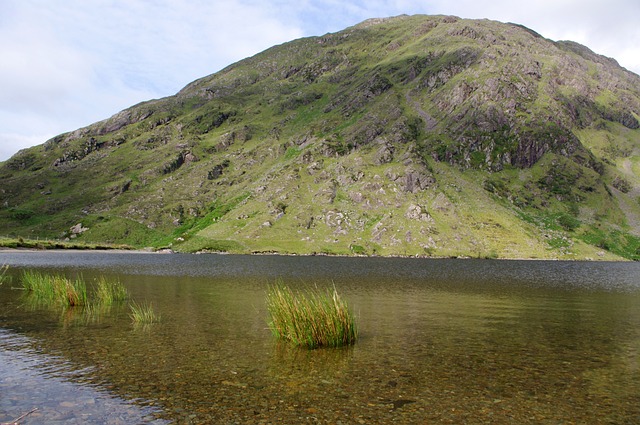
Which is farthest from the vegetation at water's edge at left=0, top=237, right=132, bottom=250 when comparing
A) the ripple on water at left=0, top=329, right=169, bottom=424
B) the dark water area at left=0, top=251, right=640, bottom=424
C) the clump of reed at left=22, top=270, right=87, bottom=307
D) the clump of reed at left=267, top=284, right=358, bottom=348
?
the clump of reed at left=267, top=284, right=358, bottom=348

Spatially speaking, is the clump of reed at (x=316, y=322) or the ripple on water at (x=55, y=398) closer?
the ripple on water at (x=55, y=398)

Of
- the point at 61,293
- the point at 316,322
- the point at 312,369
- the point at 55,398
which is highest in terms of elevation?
the point at 316,322

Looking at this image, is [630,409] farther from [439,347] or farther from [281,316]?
[281,316]

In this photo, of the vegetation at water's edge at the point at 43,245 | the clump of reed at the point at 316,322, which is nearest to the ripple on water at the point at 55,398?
the clump of reed at the point at 316,322

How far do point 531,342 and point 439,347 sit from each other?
7.71 m

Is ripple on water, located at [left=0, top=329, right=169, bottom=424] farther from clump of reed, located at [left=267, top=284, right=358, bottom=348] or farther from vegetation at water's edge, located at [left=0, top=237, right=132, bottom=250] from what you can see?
vegetation at water's edge, located at [left=0, top=237, right=132, bottom=250]

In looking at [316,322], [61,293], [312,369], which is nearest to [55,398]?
[312,369]

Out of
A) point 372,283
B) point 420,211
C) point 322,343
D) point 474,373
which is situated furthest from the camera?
point 420,211

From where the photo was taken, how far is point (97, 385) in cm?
1798

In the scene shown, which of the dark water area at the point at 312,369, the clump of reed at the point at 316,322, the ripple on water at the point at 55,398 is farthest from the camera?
the clump of reed at the point at 316,322

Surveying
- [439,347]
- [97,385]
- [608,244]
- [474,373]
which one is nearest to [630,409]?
[474,373]

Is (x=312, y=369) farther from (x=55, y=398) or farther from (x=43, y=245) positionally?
(x=43, y=245)

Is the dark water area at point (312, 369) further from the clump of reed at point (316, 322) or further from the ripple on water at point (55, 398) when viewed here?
the clump of reed at point (316, 322)

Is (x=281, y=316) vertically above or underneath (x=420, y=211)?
underneath
